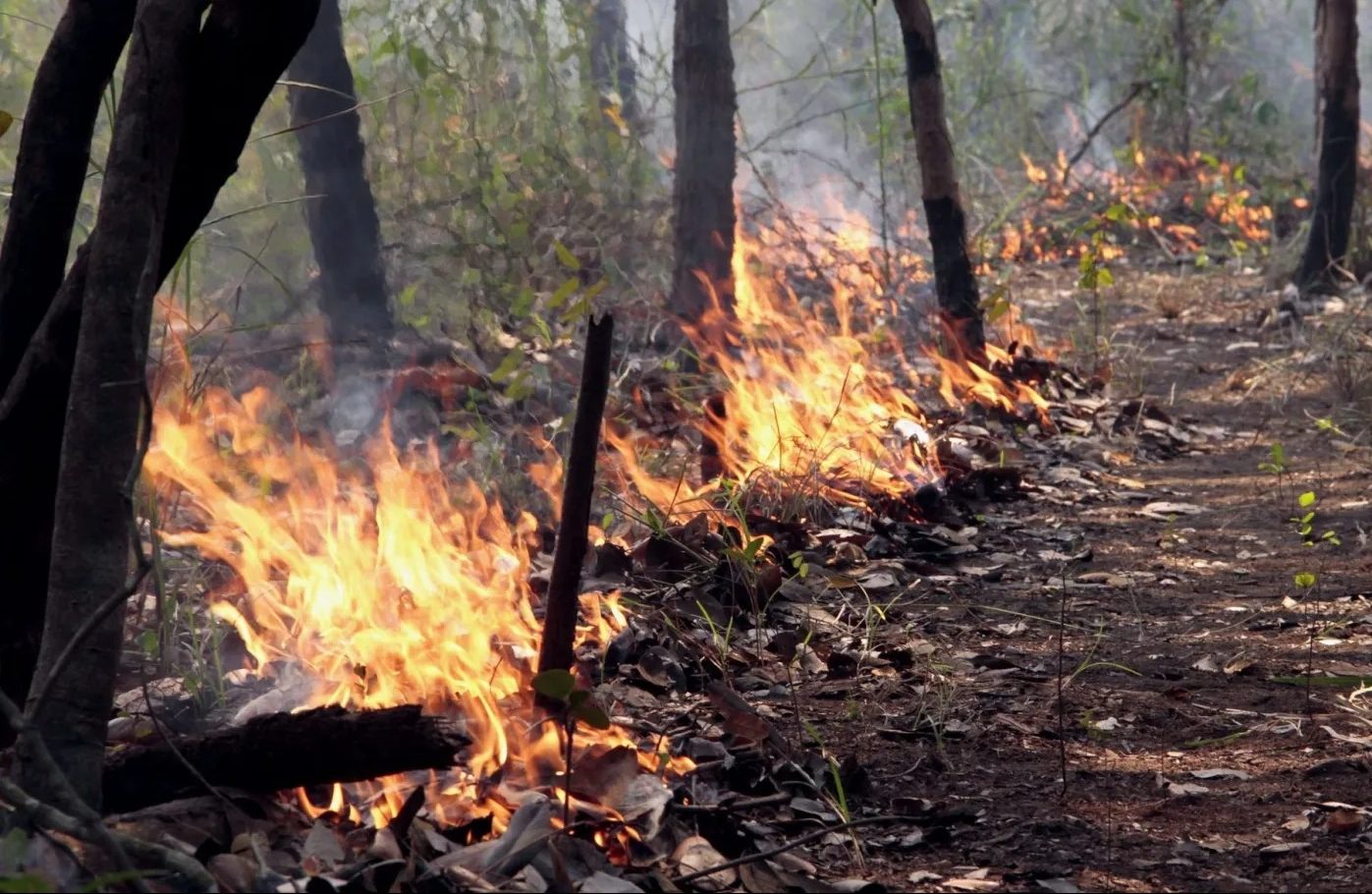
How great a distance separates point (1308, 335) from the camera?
8.34 meters

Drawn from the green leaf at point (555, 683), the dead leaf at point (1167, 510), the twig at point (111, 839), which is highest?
the green leaf at point (555, 683)

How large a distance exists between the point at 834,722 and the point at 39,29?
6.02 m

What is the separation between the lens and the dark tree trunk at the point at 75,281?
2277 millimetres

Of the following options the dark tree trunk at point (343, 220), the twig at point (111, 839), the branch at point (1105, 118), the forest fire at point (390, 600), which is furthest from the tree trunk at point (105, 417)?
the branch at point (1105, 118)

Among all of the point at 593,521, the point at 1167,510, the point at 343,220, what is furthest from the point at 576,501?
the point at 343,220

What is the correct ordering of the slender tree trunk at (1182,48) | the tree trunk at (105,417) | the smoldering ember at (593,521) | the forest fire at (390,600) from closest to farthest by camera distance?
the tree trunk at (105,417) < the smoldering ember at (593,521) < the forest fire at (390,600) < the slender tree trunk at (1182,48)

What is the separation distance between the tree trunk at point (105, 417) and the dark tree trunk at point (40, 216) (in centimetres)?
40

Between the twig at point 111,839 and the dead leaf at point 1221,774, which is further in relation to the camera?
the dead leaf at point 1221,774

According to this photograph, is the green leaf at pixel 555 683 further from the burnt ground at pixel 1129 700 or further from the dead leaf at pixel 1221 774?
the dead leaf at pixel 1221 774

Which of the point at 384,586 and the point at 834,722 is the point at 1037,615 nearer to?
the point at 834,722

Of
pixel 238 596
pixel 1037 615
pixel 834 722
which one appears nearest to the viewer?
pixel 834 722

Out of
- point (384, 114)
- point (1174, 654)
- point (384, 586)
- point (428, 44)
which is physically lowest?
point (1174, 654)

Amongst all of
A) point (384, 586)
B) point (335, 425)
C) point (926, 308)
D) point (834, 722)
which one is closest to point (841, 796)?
point (834, 722)

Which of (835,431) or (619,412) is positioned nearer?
(835,431)
